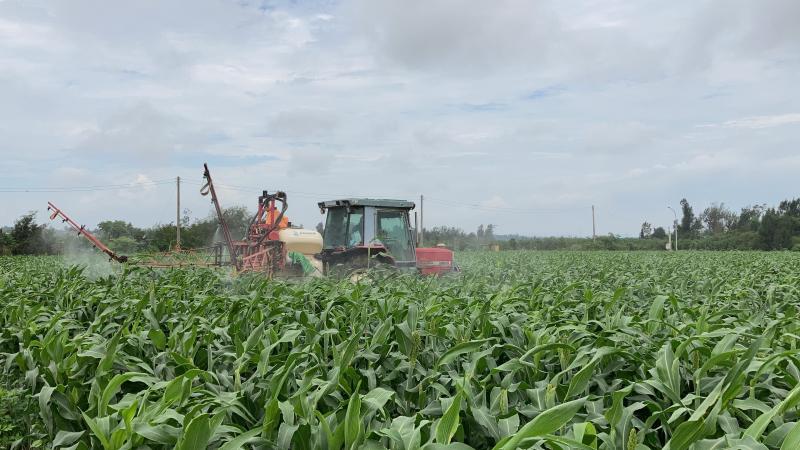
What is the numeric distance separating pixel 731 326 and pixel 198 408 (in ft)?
9.54

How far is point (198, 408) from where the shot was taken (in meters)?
2.24

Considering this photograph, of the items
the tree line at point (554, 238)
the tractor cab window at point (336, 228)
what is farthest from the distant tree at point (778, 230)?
the tractor cab window at point (336, 228)

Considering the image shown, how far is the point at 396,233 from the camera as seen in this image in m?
11.7

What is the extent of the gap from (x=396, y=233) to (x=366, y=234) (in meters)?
0.73

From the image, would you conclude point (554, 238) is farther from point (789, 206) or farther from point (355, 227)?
point (355, 227)

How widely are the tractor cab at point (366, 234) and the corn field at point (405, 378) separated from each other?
6.25 meters

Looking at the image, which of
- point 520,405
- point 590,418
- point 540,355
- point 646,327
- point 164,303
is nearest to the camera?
point 590,418

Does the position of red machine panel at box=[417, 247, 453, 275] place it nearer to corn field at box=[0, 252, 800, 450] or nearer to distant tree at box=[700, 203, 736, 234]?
corn field at box=[0, 252, 800, 450]

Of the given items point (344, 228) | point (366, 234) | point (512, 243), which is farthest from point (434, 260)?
point (512, 243)

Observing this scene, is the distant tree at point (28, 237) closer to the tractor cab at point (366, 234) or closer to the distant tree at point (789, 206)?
the tractor cab at point (366, 234)

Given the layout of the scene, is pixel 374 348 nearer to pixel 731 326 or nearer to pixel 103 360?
pixel 103 360

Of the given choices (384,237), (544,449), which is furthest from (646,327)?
(384,237)

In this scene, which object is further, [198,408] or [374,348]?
[374,348]

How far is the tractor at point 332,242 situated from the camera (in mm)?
11258
